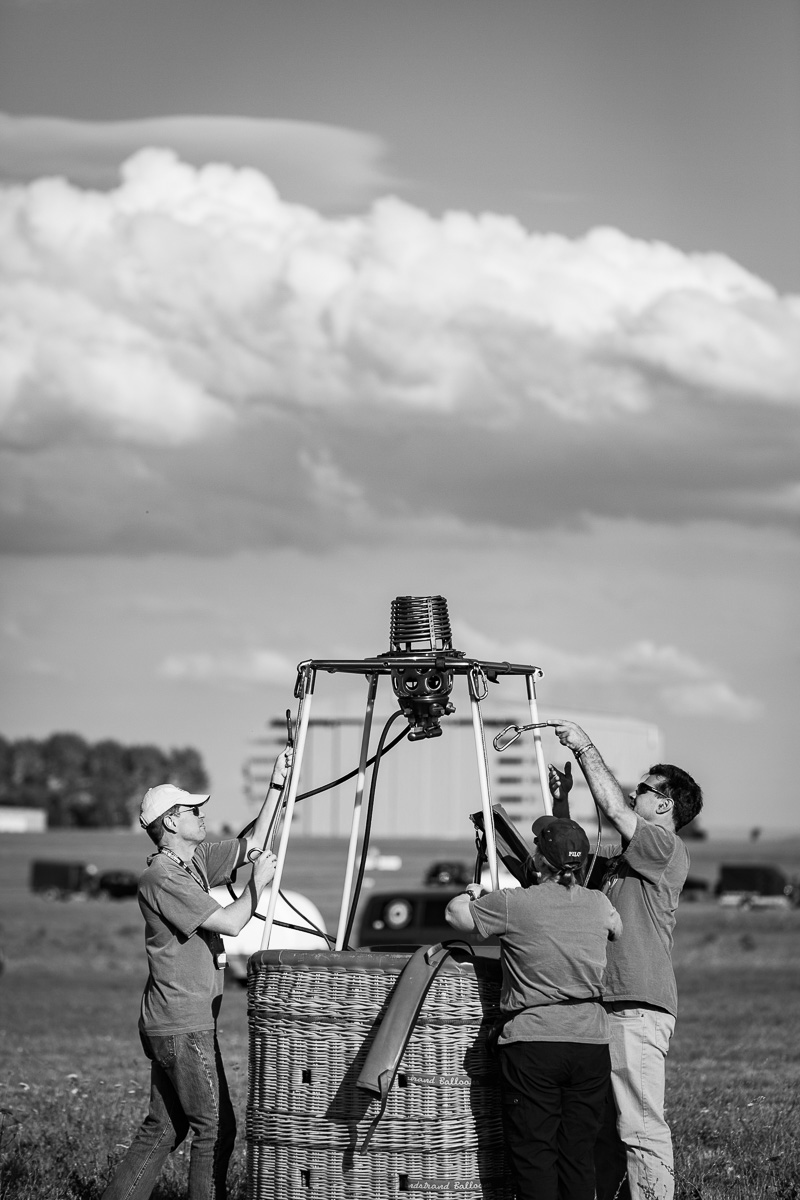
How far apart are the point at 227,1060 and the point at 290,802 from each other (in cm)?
538

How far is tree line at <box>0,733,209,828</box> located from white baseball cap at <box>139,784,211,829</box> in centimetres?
16079

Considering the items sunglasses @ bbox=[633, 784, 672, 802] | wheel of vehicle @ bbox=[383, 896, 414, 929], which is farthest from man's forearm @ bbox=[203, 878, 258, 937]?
wheel of vehicle @ bbox=[383, 896, 414, 929]

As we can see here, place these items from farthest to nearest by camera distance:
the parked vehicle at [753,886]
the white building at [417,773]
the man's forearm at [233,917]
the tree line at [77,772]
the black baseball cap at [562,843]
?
the tree line at [77,772], the white building at [417,773], the parked vehicle at [753,886], the man's forearm at [233,917], the black baseball cap at [562,843]

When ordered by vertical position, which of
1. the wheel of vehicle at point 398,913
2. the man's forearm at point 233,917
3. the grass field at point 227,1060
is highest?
the man's forearm at point 233,917

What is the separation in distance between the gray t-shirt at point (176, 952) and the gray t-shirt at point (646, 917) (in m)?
1.29

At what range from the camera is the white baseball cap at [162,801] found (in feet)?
17.1

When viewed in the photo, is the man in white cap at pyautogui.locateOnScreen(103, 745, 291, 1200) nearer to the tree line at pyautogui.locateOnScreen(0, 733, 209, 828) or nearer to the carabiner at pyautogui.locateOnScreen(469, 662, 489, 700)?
the carabiner at pyautogui.locateOnScreen(469, 662, 489, 700)

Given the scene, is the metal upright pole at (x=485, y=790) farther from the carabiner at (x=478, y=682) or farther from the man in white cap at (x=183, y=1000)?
the man in white cap at (x=183, y=1000)

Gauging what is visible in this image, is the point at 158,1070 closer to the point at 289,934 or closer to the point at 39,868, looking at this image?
the point at 289,934

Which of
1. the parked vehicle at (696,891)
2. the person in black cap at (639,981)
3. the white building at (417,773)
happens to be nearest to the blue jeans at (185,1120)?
the person in black cap at (639,981)

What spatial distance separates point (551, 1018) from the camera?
452cm

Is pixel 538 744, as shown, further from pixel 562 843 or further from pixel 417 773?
pixel 417 773

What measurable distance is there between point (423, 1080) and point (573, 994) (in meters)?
0.49

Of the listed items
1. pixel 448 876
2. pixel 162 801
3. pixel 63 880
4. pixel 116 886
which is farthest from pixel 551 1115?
pixel 63 880
